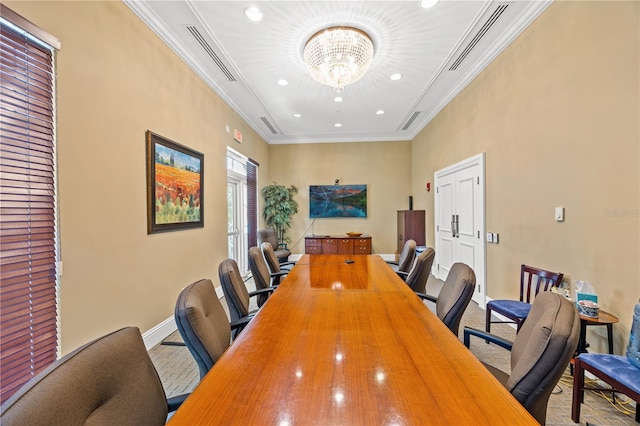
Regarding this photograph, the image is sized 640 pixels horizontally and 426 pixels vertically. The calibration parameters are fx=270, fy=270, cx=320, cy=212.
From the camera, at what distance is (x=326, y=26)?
2.80 metres

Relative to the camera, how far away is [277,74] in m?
3.76

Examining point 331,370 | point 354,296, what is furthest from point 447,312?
point 331,370

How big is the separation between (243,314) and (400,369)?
46.0 inches

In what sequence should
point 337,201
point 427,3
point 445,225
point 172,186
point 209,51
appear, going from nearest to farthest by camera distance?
point 427,3
point 172,186
point 209,51
point 445,225
point 337,201

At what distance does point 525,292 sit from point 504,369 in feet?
3.31

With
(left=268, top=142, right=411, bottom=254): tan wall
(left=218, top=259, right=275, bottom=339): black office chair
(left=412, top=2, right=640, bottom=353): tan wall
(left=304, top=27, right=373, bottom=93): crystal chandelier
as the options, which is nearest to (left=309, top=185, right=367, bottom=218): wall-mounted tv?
(left=268, top=142, right=411, bottom=254): tan wall

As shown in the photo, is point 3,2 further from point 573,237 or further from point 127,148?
point 573,237

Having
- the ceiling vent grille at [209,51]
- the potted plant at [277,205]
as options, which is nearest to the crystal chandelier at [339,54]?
the ceiling vent grille at [209,51]

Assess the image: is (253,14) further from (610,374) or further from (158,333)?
(610,374)

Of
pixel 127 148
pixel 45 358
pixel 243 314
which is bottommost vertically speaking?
pixel 45 358

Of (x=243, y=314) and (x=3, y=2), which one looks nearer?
(x=3, y=2)

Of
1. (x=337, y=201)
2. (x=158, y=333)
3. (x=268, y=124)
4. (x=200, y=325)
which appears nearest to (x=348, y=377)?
(x=200, y=325)

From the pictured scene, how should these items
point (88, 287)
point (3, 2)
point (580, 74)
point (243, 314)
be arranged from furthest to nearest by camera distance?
point (580, 74), point (88, 287), point (243, 314), point (3, 2)

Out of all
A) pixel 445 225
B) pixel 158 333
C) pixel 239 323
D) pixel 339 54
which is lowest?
pixel 158 333
